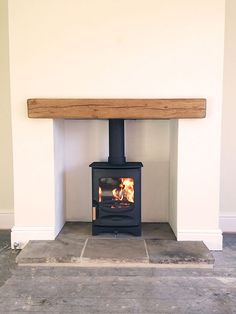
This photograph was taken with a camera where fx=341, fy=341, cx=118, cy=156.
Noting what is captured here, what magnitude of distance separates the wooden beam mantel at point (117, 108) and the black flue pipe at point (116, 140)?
10.0 inches

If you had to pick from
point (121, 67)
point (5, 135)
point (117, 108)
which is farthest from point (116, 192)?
point (5, 135)

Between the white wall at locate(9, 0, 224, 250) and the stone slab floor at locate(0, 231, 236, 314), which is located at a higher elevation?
the white wall at locate(9, 0, 224, 250)

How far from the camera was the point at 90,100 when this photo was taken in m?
2.85

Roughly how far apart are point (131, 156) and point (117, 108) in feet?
2.49

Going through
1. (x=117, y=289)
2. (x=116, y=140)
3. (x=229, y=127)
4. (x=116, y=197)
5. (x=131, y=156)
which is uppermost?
(x=229, y=127)

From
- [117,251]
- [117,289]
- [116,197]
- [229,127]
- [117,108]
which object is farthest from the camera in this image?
[229,127]

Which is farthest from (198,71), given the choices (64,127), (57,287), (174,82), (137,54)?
(57,287)

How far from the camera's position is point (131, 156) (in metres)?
3.48

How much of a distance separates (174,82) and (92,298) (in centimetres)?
181

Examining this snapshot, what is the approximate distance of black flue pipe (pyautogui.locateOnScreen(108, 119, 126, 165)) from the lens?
311 centimetres

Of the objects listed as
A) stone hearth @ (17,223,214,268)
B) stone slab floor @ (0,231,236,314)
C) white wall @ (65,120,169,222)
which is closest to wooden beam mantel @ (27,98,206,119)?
white wall @ (65,120,169,222)

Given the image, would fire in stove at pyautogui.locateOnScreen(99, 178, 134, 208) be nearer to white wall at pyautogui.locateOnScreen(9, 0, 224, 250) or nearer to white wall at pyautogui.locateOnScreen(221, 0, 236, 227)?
white wall at pyautogui.locateOnScreen(9, 0, 224, 250)

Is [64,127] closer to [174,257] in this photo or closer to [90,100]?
[90,100]

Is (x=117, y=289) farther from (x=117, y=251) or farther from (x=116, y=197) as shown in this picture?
(x=116, y=197)
